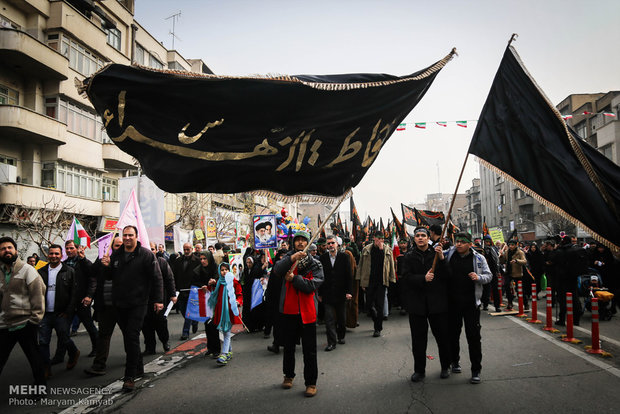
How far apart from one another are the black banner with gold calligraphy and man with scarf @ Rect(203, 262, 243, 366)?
3.39 meters

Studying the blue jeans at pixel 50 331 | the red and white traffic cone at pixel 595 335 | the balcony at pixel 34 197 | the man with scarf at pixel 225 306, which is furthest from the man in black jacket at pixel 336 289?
the balcony at pixel 34 197

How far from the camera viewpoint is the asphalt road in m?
4.77

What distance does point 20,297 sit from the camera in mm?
5449

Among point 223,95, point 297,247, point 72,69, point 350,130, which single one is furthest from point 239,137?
point 72,69

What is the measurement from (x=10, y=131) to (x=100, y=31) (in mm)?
9049

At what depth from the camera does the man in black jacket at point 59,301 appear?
6.77m

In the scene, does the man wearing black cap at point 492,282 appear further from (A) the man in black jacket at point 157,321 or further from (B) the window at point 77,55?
(B) the window at point 77,55

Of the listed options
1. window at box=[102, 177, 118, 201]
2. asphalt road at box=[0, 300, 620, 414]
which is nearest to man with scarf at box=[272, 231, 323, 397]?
asphalt road at box=[0, 300, 620, 414]

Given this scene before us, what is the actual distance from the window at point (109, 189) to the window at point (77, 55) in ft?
22.4

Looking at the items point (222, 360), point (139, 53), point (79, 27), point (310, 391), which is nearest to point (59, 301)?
point (222, 360)

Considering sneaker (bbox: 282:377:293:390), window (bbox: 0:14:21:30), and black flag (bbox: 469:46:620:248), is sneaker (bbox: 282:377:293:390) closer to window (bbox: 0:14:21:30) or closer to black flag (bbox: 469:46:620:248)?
black flag (bbox: 469:46:620:248)

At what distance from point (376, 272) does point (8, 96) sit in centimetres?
2242

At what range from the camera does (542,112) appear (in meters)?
4.51

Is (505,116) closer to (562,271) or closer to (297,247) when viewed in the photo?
(297,247)
